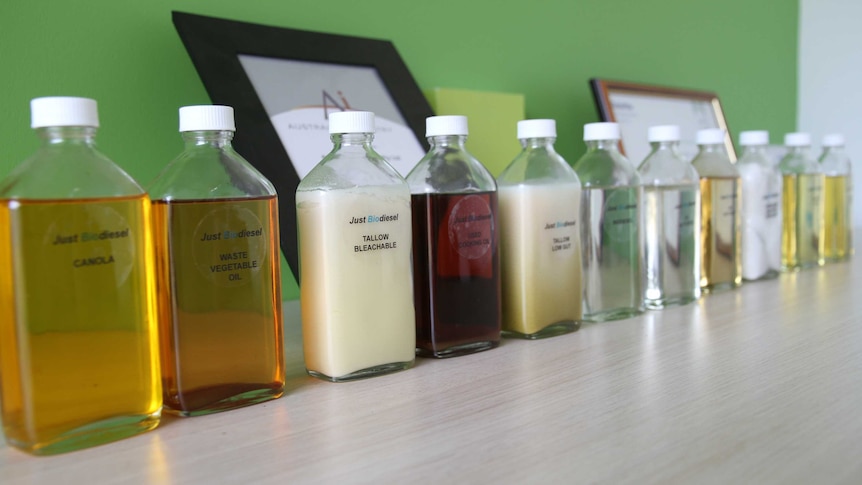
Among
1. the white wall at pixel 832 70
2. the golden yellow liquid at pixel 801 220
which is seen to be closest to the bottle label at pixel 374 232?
the golden yellow liquid at pixel 801 220

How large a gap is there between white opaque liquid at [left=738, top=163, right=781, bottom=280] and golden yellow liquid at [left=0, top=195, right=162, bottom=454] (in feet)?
3.15

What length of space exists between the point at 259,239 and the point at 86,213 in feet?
0.46

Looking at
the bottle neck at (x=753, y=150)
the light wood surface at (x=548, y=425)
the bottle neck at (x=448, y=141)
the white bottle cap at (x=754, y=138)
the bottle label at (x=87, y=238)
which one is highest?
the white bottle cap at (x=754, y=138)

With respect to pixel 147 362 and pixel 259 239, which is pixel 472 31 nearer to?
pixel 259 239

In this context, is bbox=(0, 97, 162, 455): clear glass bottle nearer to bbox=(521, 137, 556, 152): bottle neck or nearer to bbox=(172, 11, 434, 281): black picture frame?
bbox=(172, 11, 434, 281): black picture frame

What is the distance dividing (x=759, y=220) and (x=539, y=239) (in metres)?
0.54

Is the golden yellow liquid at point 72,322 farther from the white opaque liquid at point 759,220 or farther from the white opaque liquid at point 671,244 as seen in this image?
the white opaque liquid at point 759,220

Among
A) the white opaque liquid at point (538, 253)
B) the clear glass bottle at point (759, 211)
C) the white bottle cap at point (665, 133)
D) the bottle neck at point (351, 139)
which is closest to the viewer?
the bottle neck at point (351, 139)

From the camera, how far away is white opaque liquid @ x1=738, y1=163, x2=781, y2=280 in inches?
46.2

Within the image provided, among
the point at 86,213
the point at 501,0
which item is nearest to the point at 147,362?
the point at 86,213

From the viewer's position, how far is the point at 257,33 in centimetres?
90

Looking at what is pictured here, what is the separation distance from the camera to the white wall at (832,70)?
200cm

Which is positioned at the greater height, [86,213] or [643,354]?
[86,213]

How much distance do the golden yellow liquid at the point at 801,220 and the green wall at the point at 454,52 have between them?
38cm
